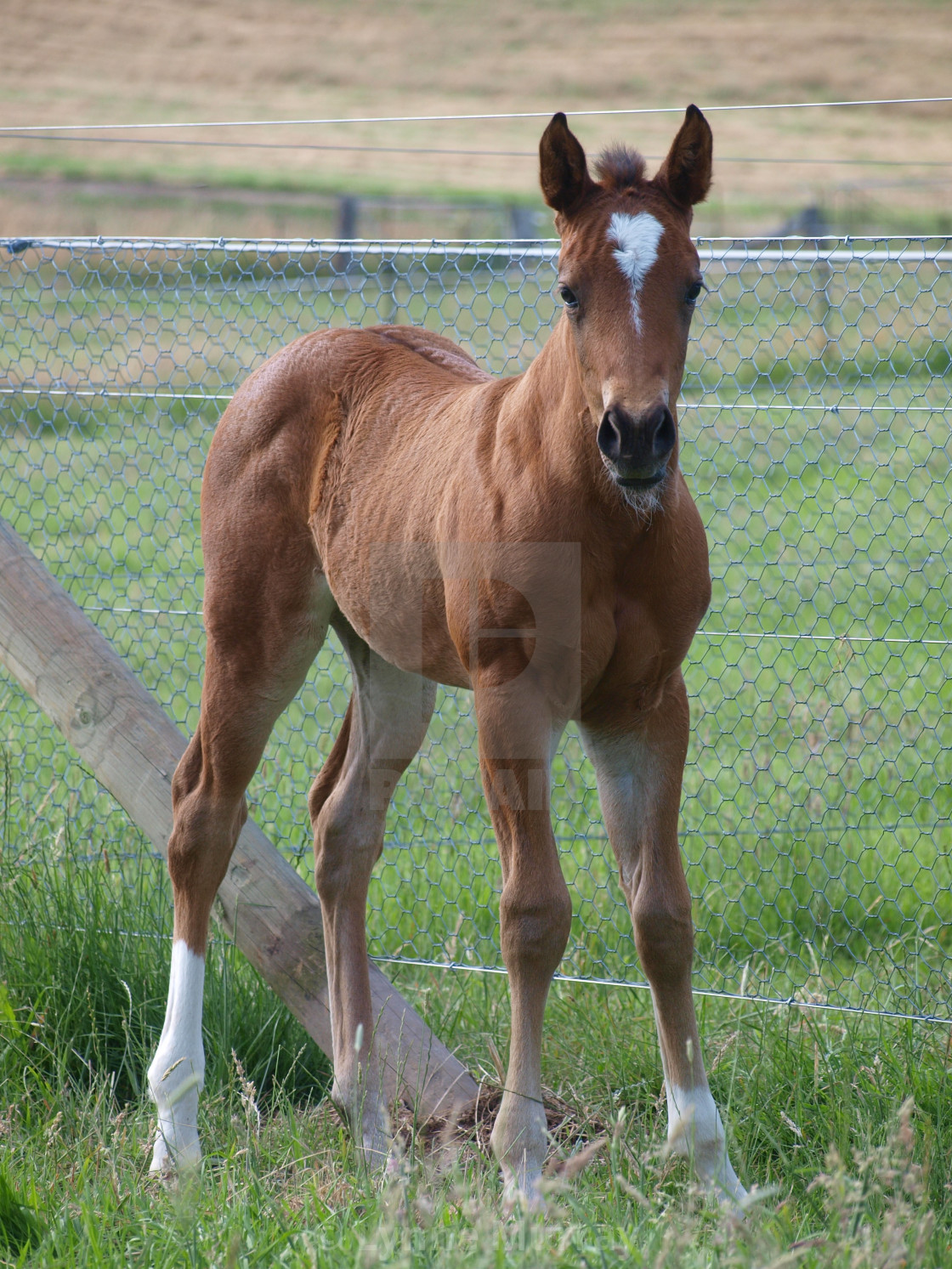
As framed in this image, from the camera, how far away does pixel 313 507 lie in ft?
9.63

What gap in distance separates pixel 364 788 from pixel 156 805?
0.57m

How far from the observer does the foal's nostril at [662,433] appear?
6.55 ft

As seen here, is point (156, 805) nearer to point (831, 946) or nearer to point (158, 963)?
point (158, 963)

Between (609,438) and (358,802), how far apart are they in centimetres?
146

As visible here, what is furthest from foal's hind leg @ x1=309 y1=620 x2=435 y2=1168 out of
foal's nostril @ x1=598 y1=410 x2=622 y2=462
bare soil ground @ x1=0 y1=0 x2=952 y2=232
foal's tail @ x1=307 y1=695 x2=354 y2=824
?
bare soil ground @ x1=0 y1=0 x2=952 y2=232

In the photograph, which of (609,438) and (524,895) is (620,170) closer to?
(609,438)

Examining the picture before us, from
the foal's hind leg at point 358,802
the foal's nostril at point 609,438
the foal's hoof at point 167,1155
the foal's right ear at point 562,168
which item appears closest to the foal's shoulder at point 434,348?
the foal's hind leg at point 358,802

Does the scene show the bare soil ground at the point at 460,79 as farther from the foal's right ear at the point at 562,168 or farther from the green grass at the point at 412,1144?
the foal's right ear at the point at 562,168

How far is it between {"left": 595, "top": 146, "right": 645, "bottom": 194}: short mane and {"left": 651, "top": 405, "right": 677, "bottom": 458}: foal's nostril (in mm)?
472

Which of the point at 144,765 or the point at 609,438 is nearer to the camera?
the point at 609,438

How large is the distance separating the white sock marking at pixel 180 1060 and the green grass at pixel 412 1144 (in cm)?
6

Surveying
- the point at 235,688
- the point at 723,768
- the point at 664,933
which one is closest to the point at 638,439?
the point at 664,933

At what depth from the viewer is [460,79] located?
40.2 m

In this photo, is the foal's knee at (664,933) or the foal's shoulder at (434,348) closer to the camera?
the foal's knee at (664,933)
